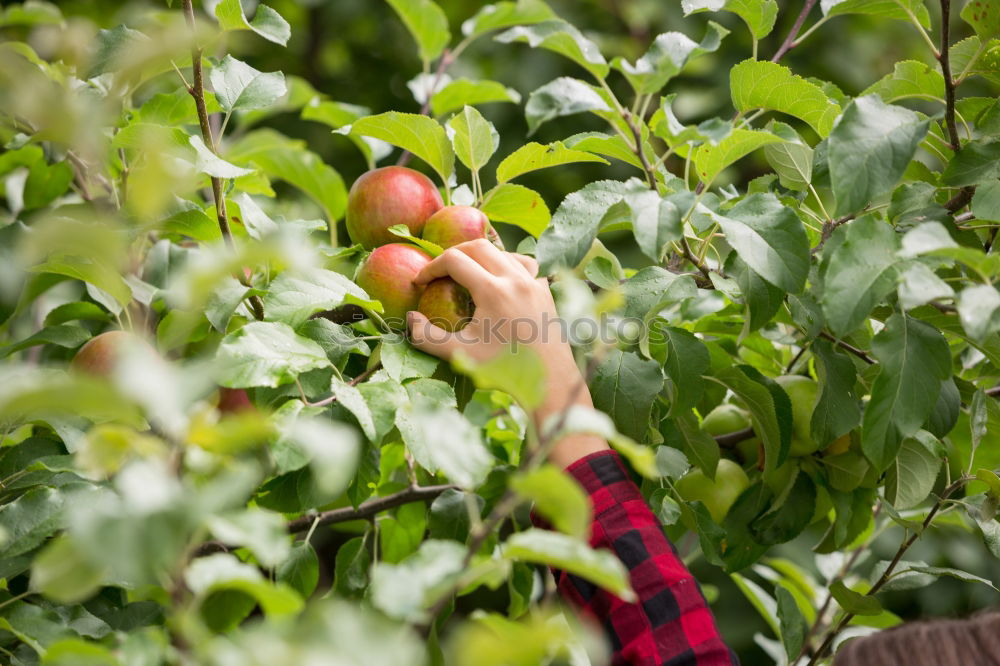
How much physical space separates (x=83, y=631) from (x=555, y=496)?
0.44 meters

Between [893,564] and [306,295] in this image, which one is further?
[893,564]

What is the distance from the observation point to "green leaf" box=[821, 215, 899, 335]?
589 mm

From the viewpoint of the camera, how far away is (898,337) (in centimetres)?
64

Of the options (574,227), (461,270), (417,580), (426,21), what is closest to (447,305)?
(461,270)

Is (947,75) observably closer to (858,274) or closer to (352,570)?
(858,274)

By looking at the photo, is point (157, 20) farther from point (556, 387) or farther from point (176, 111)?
point (556, 387)

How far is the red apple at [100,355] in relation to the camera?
761 millimetres

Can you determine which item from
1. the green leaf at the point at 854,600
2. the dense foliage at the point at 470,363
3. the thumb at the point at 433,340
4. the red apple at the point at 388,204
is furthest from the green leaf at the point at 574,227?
the green leaf at the point at 854,600

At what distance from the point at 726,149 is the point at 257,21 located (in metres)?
0.39

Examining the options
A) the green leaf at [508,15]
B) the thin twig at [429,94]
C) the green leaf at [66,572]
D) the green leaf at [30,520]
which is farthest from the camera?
the thin twig at [429,94]

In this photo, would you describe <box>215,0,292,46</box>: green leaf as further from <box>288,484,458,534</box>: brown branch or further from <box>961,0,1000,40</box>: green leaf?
<box>961,0,1000,40</box>: green leaf

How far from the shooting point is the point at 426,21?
3.30ft

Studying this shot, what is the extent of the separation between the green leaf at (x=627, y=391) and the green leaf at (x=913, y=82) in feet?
0.95

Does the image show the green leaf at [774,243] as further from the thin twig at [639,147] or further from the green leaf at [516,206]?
the green leaf at [516,206]
